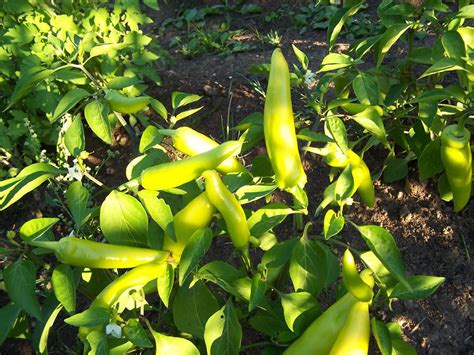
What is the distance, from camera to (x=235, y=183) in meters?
1.37

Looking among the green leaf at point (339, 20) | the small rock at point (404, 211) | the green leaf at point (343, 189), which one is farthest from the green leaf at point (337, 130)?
the small rock at point (404, 211)

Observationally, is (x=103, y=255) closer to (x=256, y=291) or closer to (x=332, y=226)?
(x=256, y=291)

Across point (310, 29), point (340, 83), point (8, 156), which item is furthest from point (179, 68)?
point (340, 83)

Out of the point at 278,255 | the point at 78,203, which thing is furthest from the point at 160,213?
the point at 278,255

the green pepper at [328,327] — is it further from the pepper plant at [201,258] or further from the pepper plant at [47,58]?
the pepper plant at [47,58]

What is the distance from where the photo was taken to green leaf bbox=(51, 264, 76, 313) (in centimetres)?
125

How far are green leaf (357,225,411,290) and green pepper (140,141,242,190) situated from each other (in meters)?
0.37

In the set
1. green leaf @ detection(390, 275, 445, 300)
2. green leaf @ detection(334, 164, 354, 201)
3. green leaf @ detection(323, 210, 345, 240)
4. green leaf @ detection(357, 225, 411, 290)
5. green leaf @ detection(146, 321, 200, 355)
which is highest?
green leaf @ detection(334, 164, 354, 201)

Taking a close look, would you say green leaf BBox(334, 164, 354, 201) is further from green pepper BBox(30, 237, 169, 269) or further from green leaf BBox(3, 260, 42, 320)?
green leaf BBox(3, 260, 42, 320)

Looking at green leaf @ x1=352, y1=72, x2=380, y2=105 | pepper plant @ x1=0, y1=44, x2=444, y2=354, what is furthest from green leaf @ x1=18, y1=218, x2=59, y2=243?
green leaf @ x1=352, y1=72, x2=380, y2=105

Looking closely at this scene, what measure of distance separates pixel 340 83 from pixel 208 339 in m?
1.14

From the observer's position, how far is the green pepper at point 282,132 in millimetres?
1398

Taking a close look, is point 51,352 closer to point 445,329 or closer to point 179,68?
point 445,329

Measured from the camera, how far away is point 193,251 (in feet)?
3.89
